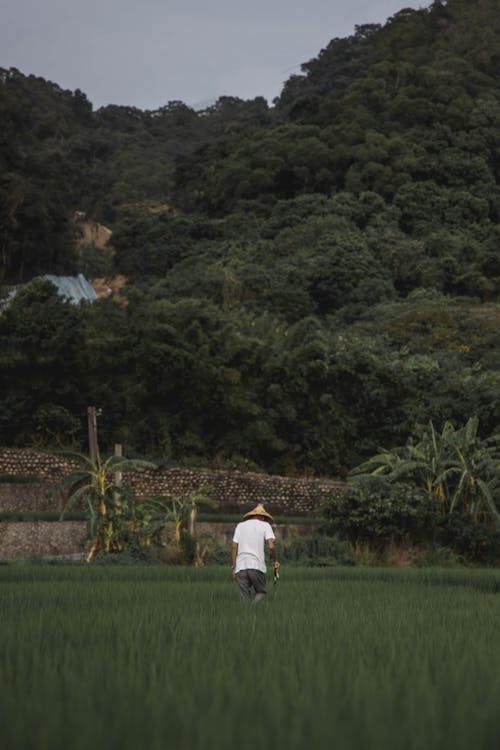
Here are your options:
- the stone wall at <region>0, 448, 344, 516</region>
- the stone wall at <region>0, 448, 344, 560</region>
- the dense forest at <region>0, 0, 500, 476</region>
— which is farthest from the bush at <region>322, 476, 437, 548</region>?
the dense forest at <region>0, 0, 500, 476</region>

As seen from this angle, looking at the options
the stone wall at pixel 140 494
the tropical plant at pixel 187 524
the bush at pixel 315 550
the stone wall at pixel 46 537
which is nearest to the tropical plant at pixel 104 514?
the tropical plant at pixel 187 524

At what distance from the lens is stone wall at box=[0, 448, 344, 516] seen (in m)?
31.8

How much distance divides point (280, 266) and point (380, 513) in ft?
127

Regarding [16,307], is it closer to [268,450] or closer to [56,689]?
[268,450]

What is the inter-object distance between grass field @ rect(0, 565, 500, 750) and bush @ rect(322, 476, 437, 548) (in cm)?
1281

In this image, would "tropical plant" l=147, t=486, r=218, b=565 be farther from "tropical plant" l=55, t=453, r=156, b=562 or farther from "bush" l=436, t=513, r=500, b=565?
"bush" l=436, t=513, r=500, b=565

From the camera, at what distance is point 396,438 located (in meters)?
40.1

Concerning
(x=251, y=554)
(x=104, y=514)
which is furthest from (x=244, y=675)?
(x=104, y=514)

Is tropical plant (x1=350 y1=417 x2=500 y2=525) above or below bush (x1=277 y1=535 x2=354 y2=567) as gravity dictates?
above

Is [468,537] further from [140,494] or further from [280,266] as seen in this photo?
[280,266]

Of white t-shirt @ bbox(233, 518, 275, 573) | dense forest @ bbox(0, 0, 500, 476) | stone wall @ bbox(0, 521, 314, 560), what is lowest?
stone wall @ bbox(0, 521, 314, 560)

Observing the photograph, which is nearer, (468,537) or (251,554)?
(251,554)

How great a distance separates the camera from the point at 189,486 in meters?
33.5

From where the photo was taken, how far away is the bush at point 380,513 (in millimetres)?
23672
